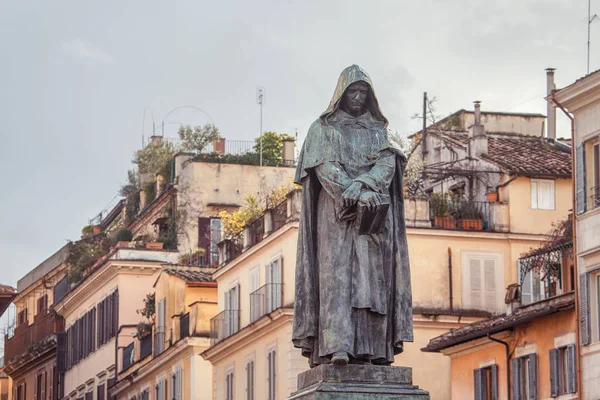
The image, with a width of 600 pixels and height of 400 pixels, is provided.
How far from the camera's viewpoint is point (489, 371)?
52281mm

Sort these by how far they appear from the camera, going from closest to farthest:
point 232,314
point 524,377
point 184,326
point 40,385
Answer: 1. point 524,377
2. point 232,314
3. point 184,326
4. point 40,385

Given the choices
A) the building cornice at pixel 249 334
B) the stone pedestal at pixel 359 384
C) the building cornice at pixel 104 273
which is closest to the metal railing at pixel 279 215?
the building cornice at pixel 249 334

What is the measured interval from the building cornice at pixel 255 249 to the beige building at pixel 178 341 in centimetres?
141

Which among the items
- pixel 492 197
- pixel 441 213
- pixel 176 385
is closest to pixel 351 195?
pixel 441 213

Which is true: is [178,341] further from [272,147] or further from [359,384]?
[359,384]

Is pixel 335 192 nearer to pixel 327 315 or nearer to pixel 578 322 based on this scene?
pixel 327 315

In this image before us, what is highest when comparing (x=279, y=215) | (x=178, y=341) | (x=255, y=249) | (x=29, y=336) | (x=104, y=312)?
(x=29, y=336)

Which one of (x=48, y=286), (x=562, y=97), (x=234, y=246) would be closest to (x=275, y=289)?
(x=234, y=246)

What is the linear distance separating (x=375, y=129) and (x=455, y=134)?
2011 inches

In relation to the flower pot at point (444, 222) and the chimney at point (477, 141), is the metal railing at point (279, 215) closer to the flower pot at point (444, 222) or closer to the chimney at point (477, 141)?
the flower pot at point (444, 222)

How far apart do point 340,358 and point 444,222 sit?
44629 millimetres

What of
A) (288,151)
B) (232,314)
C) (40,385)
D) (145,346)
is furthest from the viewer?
(40,385)

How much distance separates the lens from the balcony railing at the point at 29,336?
96812 millimetres

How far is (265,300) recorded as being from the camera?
A: 200 feet
